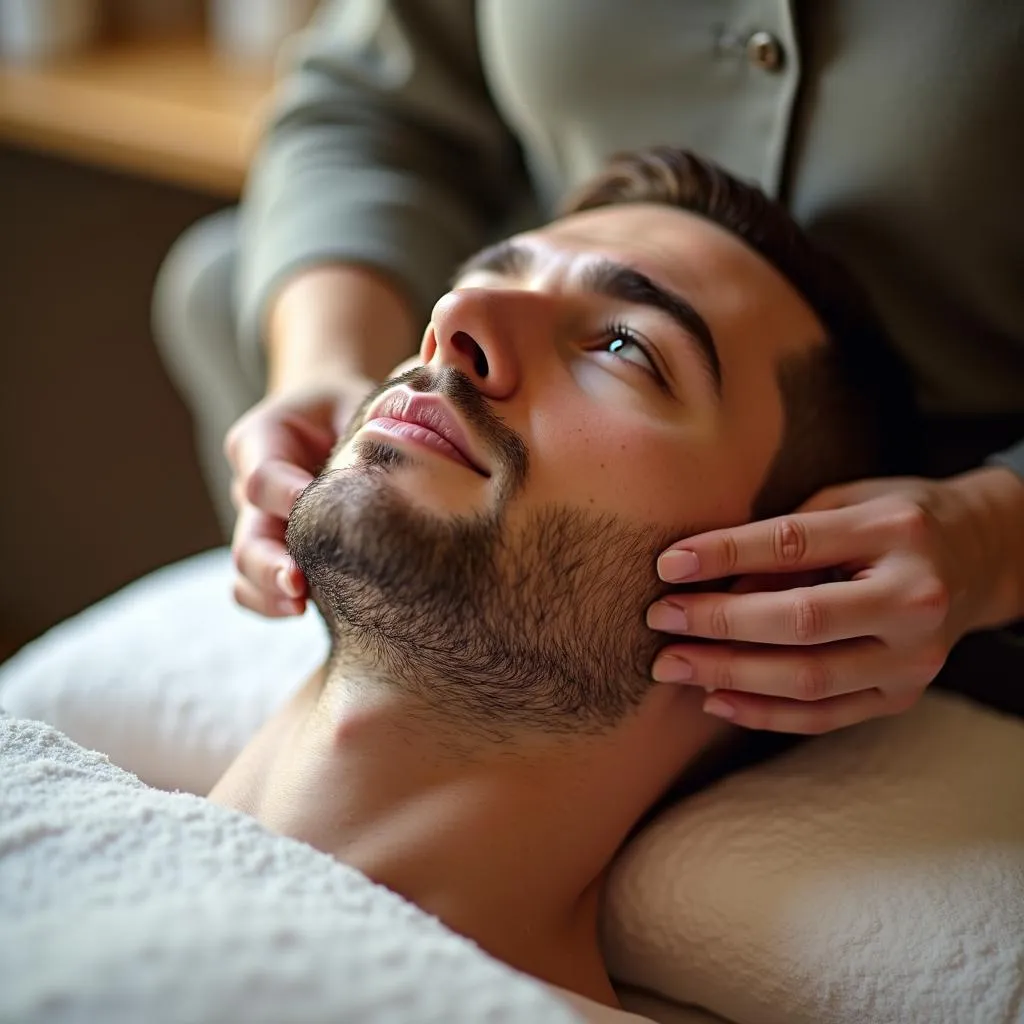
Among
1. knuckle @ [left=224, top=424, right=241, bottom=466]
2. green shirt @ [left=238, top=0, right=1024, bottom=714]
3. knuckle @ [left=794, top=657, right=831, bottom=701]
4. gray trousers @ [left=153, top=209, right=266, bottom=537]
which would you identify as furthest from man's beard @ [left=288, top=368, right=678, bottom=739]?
gray trousers @ [left=153, top=209, right=266, bottom=537]

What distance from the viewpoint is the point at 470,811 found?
0.84 meters

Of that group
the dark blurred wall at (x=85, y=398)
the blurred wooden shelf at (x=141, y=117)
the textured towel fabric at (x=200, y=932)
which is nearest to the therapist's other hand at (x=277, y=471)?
the textured towel fabric at (x=200, y=932)

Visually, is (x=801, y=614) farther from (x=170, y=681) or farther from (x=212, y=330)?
(x=212, y=330)

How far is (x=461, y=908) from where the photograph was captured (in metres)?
0.82

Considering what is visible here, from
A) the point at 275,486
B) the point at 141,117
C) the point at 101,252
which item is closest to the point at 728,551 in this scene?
the point at 275,486

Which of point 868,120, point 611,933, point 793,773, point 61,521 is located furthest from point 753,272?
point 61,521

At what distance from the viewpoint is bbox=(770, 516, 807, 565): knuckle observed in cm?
81

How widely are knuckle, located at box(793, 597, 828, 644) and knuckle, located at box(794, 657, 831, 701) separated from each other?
1.3 inches

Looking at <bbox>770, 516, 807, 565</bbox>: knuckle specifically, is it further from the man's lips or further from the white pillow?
the white pillow

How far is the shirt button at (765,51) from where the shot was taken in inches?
39.1

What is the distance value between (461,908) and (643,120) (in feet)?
2.29

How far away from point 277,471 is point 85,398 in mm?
1243

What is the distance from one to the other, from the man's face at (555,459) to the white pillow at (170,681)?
33cm

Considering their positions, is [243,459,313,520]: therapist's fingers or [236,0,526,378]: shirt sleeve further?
[236,0,526,378]: shirt sleeve
